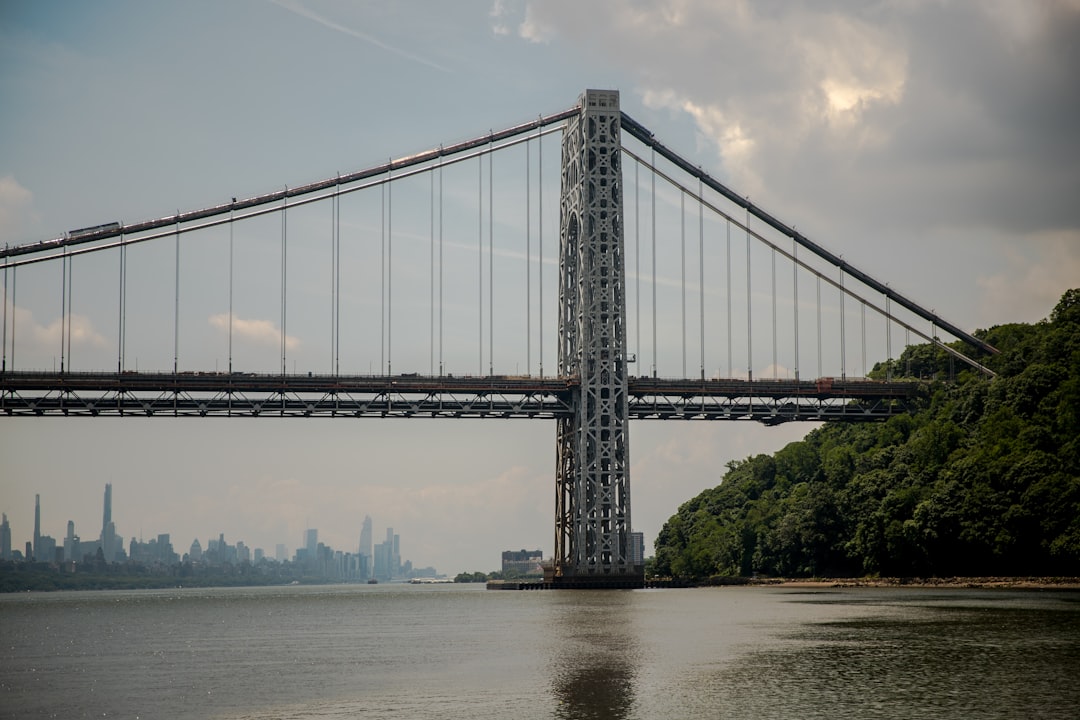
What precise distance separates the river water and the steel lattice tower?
106ft

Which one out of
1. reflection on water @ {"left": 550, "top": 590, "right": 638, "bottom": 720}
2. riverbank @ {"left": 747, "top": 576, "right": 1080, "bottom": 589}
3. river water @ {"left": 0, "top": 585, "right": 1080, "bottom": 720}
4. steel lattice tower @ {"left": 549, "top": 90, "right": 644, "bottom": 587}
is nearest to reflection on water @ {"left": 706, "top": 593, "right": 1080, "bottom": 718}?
river water @ {"left": 0, "top": 585, "right": 1080, "bottom": 720}

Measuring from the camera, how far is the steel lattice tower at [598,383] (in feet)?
363

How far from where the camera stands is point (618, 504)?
112m

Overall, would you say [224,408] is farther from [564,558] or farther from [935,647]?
[935,647]

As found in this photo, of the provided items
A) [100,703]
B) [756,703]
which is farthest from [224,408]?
[756,703]

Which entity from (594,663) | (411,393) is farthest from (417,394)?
(594,663)

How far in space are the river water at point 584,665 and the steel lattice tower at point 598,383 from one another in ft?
106

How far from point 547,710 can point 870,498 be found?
81535 millimetres

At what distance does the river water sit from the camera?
3650 centimetres

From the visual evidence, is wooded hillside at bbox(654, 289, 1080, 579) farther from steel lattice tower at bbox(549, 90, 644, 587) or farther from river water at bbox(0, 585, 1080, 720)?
steel lattice tower at bbox(549, 90, 644, 587)

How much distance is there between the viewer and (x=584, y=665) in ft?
154

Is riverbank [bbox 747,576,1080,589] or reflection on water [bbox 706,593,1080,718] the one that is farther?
riverbank [bbox 747,576,1080,589]

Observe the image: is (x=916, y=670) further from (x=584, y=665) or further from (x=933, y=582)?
(x=933, y=582)

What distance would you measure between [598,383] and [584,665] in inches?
2532
